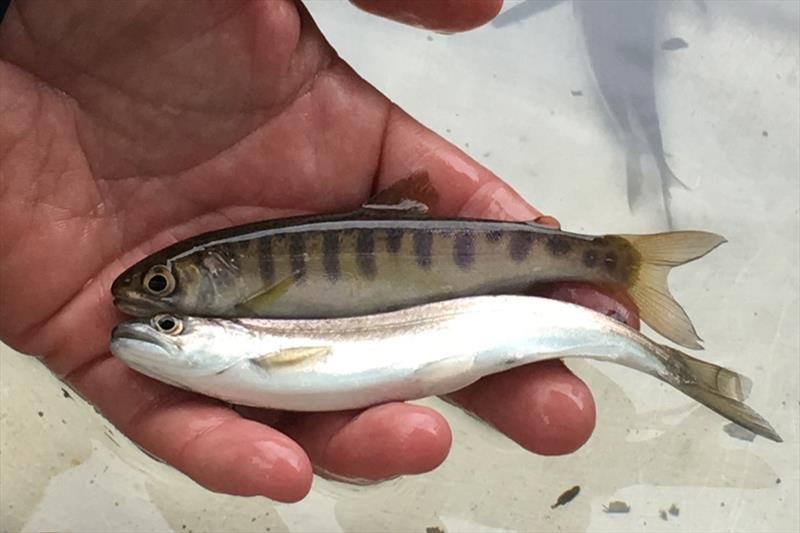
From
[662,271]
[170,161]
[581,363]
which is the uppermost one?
[170,161]

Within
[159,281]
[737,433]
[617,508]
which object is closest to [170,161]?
[159,281]

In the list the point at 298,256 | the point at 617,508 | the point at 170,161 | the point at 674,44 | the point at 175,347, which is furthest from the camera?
the point at 674,44

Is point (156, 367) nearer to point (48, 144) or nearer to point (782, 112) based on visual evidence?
point (48, 144)

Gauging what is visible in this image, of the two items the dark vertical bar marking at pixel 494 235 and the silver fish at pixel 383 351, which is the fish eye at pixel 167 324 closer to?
the silver fish at pixel 383 351

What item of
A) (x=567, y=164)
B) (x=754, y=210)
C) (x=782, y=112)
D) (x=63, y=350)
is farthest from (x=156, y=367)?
(x=782, y=112)

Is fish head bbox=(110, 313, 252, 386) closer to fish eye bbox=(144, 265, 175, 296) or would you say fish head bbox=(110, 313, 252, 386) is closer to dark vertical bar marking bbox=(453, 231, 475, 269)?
fish eye bbox=(144, 265, 175, 296)

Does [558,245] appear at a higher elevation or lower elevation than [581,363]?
higher

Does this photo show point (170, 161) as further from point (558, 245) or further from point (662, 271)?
point (662, 271)

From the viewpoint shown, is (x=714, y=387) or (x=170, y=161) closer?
(x=714, y=387)
